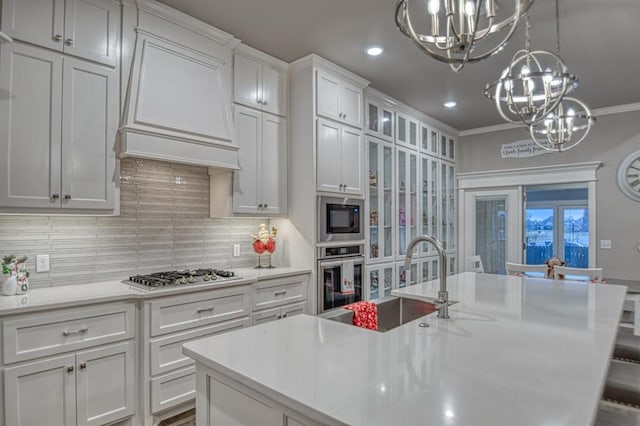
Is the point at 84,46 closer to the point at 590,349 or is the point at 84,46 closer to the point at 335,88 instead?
the point at 335,88

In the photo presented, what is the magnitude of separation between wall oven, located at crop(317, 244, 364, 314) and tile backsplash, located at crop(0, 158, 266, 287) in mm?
710

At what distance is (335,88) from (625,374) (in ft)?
9.73

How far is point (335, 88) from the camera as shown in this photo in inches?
143

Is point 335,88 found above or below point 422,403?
above

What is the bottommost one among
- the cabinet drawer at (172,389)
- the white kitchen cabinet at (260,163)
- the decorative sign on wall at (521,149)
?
the cabinet drawer at (172,389)

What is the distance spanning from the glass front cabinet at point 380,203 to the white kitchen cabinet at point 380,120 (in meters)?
0.09

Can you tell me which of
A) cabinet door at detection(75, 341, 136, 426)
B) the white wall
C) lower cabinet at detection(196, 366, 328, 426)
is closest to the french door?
the white wall

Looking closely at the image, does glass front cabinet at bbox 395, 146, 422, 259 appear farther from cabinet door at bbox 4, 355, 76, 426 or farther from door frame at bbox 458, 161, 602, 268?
cabinet door at bbox 4, 355, 76, 426

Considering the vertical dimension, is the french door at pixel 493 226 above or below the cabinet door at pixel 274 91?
below

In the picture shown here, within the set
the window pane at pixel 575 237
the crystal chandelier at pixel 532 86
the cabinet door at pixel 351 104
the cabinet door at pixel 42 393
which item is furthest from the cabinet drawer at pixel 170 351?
the window pane at pixel 575 237

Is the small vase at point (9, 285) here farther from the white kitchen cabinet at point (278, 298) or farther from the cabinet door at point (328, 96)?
the cabinet door at point (328, 96)

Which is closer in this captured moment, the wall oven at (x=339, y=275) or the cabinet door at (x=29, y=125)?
the cabinet door at (x=29, y=125)

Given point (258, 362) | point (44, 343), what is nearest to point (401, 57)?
point (258, 362)

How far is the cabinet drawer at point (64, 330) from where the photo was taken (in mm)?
1927
